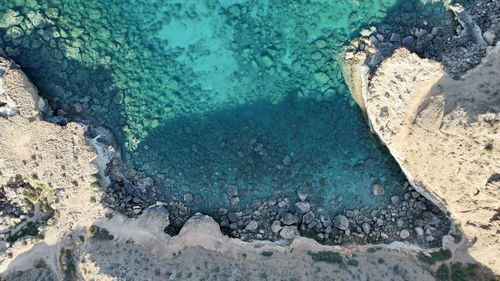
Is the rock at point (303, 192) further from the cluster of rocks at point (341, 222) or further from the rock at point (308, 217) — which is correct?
the rock at point (308, 217)

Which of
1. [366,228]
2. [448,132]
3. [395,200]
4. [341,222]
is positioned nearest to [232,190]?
[341,222]

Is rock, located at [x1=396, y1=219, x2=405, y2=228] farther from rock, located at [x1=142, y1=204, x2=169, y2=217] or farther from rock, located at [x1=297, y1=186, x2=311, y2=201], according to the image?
rock, located at [x1=142, y1=204, x2=169, y2=217]

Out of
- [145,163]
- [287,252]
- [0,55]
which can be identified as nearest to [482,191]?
[287,252]

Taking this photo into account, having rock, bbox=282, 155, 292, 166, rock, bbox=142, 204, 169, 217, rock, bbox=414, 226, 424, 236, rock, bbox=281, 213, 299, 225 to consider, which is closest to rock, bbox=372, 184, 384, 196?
rock, bbox=414, 226, 424, 236

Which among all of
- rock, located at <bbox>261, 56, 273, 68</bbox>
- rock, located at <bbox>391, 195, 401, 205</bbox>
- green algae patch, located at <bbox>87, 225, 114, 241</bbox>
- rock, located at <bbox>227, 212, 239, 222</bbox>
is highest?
rock, located at <bbox>261, 56, 273, 68</bbox>

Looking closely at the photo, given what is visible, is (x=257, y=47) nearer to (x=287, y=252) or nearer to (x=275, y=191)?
(x=275, y=191)

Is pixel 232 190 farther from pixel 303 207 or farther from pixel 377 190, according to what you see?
pixel 377 190
